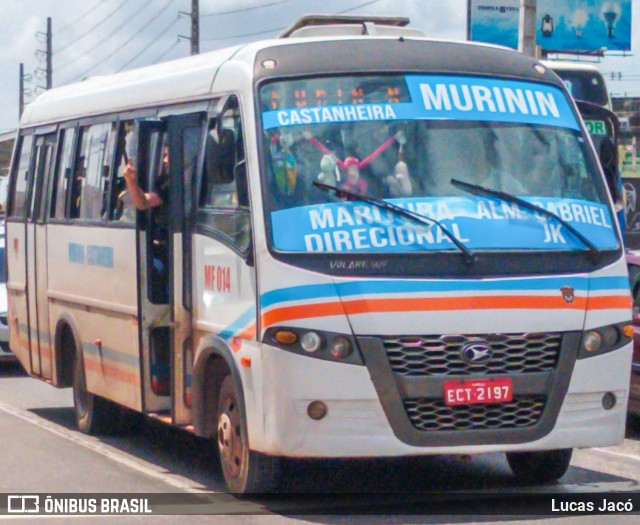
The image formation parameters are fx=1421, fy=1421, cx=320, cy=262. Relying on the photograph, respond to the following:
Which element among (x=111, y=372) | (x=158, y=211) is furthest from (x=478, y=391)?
(x=111, y=372)

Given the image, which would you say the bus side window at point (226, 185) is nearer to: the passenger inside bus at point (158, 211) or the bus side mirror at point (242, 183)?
the bus side mirror at point (242, 183)

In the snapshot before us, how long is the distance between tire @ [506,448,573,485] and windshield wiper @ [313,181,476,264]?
6.03ft

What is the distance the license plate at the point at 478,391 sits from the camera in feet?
27.1

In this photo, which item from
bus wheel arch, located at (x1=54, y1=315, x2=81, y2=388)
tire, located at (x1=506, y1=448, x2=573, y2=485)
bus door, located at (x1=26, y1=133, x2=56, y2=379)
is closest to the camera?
tire, located at (x1=506, y1=448, x2=573, y2=485)

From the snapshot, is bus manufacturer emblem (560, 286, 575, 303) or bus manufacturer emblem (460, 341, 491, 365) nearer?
bus manufacturer emblem (460, 341, 491, 365)

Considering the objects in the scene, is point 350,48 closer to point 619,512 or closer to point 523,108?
point 523,108

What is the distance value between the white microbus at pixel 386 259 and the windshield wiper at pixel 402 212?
13 mm

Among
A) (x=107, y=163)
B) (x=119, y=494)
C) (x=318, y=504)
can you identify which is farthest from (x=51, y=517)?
(x=107, y=163)

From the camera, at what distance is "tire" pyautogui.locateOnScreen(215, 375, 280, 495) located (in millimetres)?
8602

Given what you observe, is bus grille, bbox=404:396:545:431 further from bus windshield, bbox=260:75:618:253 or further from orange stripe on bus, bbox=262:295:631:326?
bus windshield, bbox=260:75:618:253

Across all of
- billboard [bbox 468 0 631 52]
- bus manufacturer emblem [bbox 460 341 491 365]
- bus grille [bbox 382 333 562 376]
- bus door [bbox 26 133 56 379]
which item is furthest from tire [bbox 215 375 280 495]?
billboard [bbox 468 0 631 52]

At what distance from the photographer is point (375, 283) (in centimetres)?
819

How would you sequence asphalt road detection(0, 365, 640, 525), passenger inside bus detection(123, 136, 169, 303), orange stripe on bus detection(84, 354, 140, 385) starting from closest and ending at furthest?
asphalt road detection(0, 365, 640, 525)
passenger inside bus detection(123, 136, 169, 303)
orange stripe on bus detection(84, 354, 140, 385)

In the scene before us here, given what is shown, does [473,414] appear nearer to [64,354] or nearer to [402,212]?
[402,212]
